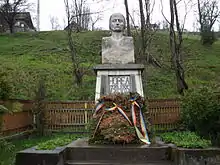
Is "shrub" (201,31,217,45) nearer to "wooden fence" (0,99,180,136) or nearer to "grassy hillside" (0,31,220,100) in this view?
"grassy hillside" (0,31,220,100)

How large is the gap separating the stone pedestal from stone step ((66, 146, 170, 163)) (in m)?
2.12

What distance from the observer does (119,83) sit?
290 inches

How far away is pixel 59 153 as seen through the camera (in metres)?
4.92

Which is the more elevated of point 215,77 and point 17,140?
point 215,77

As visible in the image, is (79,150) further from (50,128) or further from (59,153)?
(50,128)

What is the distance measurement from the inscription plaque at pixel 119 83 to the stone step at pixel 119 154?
2240mm

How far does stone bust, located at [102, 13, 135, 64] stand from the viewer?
25.1 ft

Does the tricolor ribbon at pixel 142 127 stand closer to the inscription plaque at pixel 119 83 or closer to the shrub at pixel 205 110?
the inscription plaque at pixel 119 83

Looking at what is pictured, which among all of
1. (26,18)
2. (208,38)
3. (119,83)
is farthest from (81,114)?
(26,18)

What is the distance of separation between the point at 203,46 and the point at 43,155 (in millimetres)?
33734

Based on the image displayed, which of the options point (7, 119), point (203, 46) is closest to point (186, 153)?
point (7, 119)

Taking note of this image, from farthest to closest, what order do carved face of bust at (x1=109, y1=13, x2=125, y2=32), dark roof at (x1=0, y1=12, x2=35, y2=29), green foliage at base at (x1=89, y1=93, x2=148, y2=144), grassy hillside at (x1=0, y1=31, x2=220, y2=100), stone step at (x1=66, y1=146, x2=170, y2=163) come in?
dark roof at (x1=0, y1=12, x2=35, y2=29) → grassy hillside at (x1=0, y1=31, x2=220, y2=100) → carved face of bust at (x1=109, y1=13, x2=125, y2=32) → green foliage at base at (x1=89, y1=93, x2=148, y2=144) → stone step at (x1=66, y1=146, x2=170, y2=163)

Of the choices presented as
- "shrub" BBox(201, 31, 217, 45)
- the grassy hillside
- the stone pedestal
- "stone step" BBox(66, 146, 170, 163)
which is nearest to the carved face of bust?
the stone pedestal

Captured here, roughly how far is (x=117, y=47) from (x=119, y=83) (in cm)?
111
